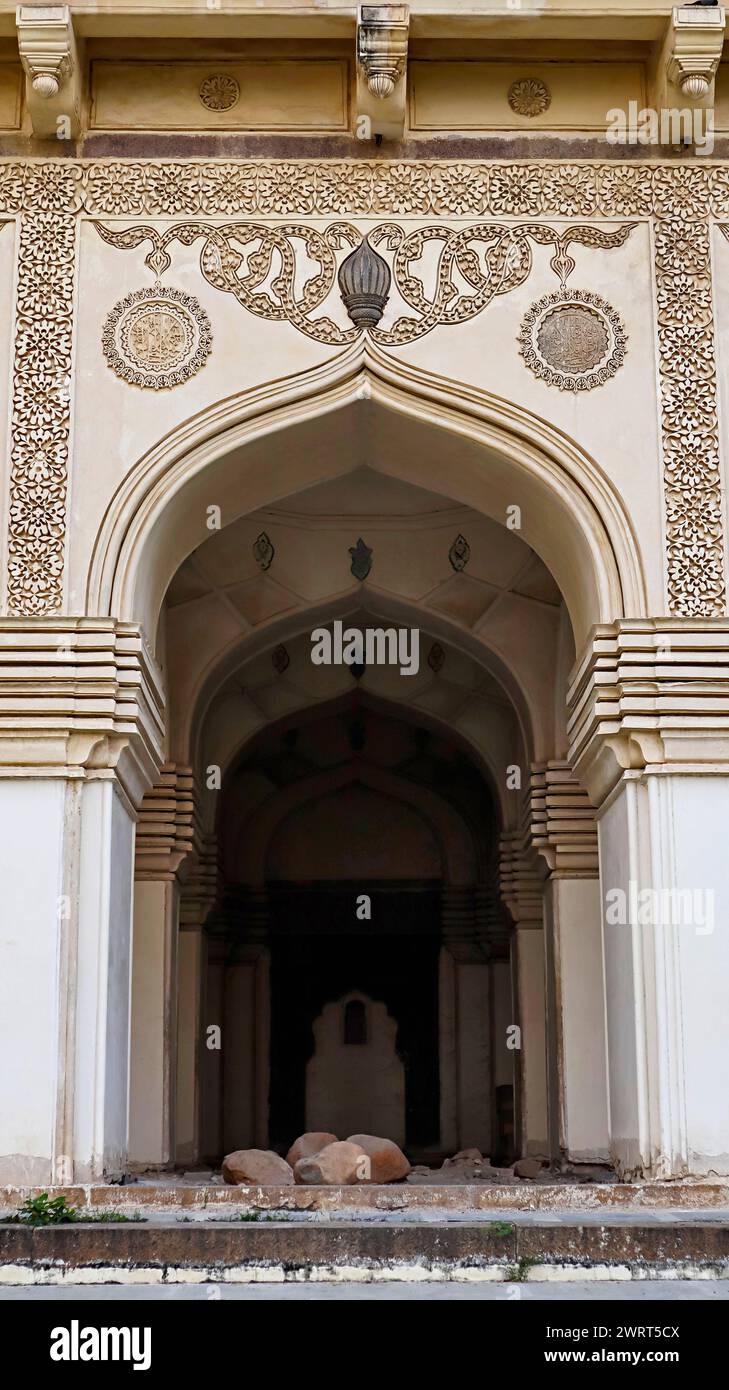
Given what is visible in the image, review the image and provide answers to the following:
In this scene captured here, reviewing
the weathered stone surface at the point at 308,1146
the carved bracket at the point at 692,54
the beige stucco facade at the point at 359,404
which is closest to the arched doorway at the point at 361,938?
the beige stucco facade at the point at 359,404

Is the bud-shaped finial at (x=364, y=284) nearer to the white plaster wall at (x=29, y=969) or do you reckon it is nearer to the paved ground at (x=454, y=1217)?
the white plaster wall at (x=29, y=969)

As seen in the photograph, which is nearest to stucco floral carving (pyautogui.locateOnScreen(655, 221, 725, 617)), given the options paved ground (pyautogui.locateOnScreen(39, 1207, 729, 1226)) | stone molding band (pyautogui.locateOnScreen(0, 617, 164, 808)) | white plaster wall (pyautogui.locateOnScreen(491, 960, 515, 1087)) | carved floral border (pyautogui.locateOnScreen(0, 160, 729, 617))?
carved floral border (pyautogui.locateOnScreen(0, 160, 729, 617))

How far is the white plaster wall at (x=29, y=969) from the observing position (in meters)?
5.98

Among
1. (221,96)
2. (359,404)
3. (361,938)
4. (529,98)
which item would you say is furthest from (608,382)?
(361,938)

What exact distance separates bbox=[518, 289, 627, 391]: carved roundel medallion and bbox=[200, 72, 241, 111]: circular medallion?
5.08 feet

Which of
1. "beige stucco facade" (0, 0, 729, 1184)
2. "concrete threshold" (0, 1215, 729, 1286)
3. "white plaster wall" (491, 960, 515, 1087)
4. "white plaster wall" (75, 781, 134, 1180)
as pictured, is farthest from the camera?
"white plaster wall" (491, 960, 515, 1087)

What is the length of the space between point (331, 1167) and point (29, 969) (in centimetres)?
145

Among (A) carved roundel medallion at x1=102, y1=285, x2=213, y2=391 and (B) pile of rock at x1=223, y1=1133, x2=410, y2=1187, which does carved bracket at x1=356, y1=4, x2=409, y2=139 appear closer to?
(A) carved roundel medallion at x1=102, y1=285, x2=213, y2=391

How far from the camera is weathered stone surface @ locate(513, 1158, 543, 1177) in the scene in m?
8.80

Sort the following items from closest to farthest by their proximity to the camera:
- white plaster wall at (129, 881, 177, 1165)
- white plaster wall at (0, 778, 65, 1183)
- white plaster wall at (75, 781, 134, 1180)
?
white plaster wall at (0, 778, 65, 1183)
white plaster wall at (75, 781, 134, 1180)
white plaster wall at (129, 881, 177, 1165)

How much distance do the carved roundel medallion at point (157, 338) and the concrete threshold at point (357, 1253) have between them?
3.64 metres

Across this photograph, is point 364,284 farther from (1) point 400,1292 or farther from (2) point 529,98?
(1) point 400,1292

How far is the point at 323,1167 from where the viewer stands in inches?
259
